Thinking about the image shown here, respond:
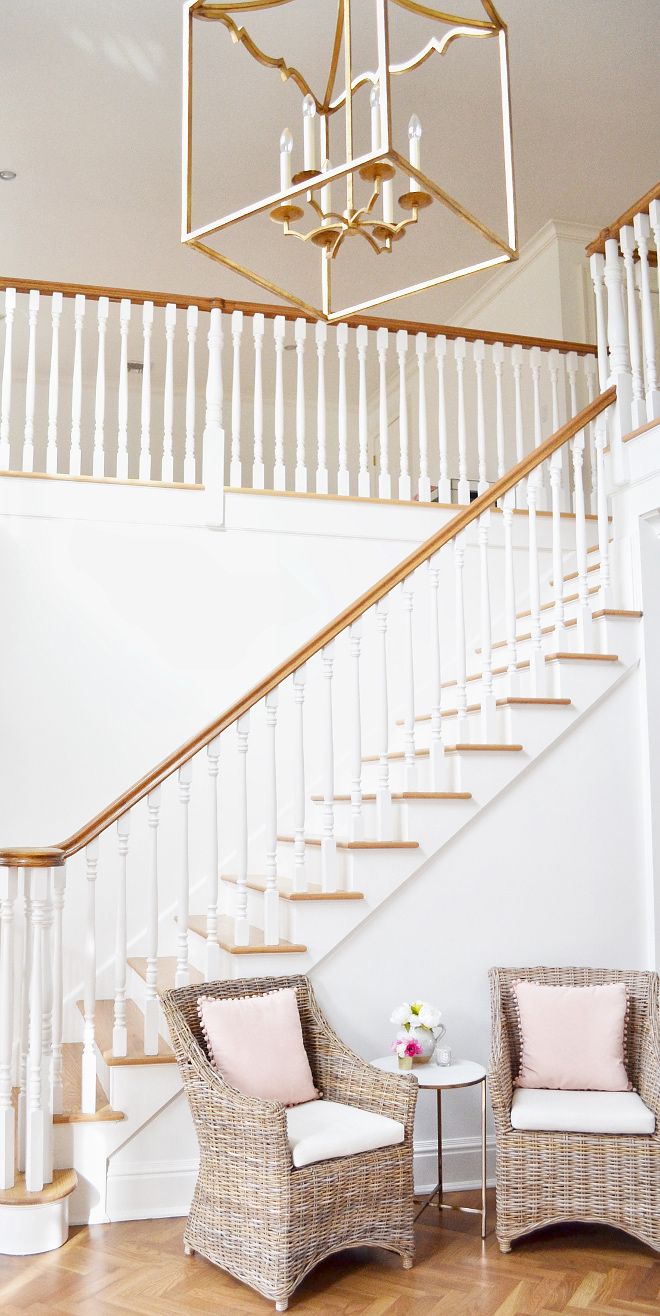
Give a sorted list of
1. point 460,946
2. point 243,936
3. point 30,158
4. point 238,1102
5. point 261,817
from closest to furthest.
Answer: point 238,1102 < point 243,936 < point 460,946 < point 261,817 < point 30,158

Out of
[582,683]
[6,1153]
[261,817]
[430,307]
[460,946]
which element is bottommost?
[6,1153]

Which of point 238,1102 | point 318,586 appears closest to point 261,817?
point 318,586

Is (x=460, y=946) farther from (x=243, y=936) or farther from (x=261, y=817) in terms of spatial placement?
(x=261, y=817)

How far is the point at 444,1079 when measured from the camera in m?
3.34

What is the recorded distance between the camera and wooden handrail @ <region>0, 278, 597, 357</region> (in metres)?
4.94

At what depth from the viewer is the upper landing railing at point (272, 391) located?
4965mm

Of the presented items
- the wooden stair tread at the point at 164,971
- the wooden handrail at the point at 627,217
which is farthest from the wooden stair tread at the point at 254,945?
the wooden handrail at the point at 627,217

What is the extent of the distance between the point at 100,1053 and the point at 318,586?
2451 mm

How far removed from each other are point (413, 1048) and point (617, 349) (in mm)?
3097

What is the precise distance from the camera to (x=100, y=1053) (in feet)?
12.0

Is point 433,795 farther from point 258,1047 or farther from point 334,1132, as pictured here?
point 334,1132

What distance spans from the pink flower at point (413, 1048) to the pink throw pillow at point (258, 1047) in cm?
33

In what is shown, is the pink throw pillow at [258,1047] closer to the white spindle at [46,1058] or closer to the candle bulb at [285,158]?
the white spindle at [46,1058]

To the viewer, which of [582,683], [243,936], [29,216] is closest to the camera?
[243,936]
